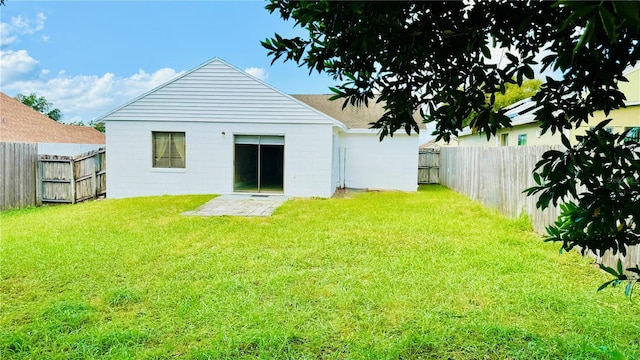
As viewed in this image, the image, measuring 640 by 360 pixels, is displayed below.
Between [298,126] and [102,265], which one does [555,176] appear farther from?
[298,126]

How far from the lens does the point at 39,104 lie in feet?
134

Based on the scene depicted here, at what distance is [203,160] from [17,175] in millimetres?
4897

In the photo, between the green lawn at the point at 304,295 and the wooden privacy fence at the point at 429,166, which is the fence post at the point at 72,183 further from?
the wooden privacy fence at the point at 429,166

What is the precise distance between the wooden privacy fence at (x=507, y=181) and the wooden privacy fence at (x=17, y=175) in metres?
12.0

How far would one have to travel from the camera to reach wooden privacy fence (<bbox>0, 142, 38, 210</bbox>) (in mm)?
9812

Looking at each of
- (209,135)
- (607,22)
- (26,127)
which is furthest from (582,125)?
(26,127)

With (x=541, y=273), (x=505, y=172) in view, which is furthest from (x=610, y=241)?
(x=505, y=172)

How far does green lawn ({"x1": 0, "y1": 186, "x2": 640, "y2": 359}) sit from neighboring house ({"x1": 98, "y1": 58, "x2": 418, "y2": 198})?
5.06 meters

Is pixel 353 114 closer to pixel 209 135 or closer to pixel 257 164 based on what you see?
pixel 257 164

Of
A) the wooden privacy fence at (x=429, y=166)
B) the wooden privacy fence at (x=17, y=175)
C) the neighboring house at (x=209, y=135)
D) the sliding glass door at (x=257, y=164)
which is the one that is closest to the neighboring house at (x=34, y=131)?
the neighboring house at (x=209, y=135)

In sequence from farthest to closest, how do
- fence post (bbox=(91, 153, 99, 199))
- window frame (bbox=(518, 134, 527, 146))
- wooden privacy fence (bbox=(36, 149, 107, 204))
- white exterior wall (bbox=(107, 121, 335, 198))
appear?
white exterior wall (bbox=(107, 121, 335, 198))
fence post (bbox=(91, 153, 99, 199))
window frame (bbox=(518, 134, 527, 146))
wooden privacy fence (bbox=(36, 149, 107, 204))

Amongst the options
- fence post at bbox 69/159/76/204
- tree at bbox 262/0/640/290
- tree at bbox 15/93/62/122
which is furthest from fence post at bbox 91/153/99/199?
tree at bbox 15/93/62/122

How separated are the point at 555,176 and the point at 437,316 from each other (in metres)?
2.53

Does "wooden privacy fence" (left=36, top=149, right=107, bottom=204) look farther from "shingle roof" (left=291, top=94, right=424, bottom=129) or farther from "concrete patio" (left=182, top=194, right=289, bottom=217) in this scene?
"shingle roof" (left=291, top=94, right=424, bottom=129)
